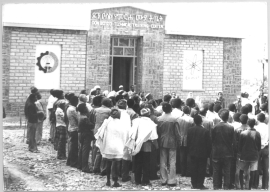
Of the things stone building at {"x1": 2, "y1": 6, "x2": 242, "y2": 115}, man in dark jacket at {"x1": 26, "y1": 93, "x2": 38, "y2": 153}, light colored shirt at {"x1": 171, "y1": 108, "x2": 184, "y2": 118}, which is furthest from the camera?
stone building at {"x1": 2, "y1": 6, "x2": 242, "y2": 115}

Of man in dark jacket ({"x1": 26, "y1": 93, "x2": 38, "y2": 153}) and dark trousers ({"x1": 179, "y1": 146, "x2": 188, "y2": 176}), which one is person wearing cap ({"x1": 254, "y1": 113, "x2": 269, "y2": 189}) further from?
man in dark jacket ({"x1": 26, "y1": 93, "x2": 38, "y2": 153})

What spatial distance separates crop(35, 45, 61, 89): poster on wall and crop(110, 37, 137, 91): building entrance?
1.92 meters

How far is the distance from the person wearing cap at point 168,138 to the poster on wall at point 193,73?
3.46 meters

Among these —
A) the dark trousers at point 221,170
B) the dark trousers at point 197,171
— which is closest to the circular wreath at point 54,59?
the dark trousers at point 197,171

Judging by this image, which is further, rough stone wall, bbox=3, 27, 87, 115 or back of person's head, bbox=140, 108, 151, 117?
rough stone wall, bbox=3, 27, 87, 115

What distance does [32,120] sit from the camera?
8.22 meters

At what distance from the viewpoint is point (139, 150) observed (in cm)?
648

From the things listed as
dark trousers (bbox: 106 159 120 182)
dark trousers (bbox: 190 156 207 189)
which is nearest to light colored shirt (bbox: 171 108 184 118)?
dark trousers (bbox: 190 156 207 189)

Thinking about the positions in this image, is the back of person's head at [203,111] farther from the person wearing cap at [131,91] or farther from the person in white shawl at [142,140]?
the person wearing cap at [131,91]

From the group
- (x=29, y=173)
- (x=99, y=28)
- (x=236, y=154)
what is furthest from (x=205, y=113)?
(x=99, y=28)

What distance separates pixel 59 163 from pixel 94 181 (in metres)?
1.13

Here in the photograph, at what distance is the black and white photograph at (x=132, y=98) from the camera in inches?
257

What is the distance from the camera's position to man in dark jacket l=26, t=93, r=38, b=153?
802 cm

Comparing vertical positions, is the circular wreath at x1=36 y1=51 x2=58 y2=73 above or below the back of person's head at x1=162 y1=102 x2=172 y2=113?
above
